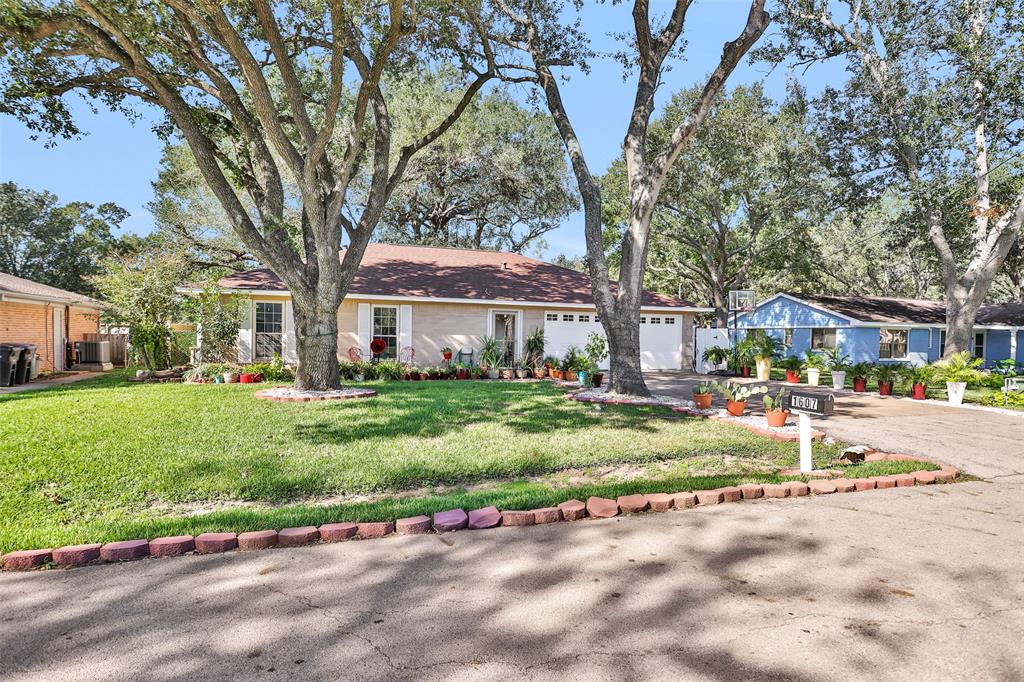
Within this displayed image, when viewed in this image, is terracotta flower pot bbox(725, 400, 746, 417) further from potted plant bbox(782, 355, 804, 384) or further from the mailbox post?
potted plant bbox(782, 355, 804, 384)

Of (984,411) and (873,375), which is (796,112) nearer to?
(873,375)

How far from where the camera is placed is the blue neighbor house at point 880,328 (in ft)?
70.1

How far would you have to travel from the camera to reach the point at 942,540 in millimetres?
3738

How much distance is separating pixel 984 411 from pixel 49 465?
14.7 m

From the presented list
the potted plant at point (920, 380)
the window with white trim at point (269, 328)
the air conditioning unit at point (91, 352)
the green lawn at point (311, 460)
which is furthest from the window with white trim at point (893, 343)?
the air conditioning unit at point (91, 352)

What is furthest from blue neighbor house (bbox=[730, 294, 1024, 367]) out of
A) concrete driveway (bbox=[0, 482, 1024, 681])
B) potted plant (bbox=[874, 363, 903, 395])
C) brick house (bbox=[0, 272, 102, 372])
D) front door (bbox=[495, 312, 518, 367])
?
brick house (bbox=[0, 272, 102, 372])

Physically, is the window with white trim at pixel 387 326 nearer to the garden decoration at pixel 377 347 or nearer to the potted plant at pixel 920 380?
the garden decoration at pixel 377 347

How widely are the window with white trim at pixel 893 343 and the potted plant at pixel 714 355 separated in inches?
328

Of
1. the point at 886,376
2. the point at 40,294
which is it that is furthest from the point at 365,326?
the point at 886,376

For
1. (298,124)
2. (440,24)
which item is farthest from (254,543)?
(440,24)

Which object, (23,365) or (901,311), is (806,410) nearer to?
(23,365)

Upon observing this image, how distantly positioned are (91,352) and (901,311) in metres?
30.3

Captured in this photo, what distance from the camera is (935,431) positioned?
825cm

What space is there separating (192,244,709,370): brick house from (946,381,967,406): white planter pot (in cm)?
785
